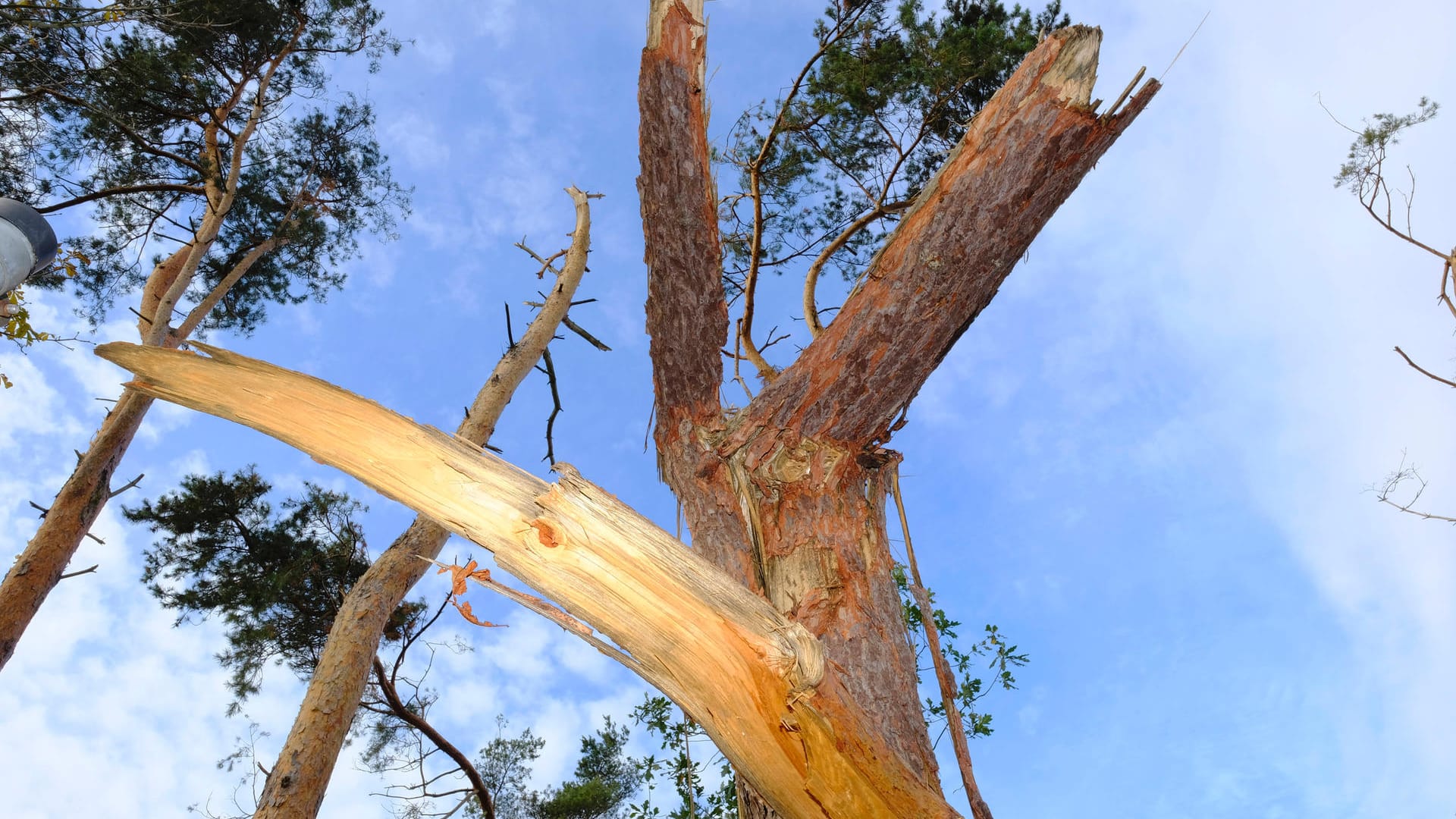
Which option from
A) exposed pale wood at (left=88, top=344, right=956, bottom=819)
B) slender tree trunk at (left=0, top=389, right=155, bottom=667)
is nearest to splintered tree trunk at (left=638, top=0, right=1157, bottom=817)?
exposed pale wood at (left=88, top=344, right=956, bottom=819)

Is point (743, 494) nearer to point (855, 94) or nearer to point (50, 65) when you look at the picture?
point (855, 94)

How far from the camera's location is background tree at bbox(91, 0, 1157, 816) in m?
1.81

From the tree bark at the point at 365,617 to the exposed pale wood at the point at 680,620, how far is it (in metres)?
1.42

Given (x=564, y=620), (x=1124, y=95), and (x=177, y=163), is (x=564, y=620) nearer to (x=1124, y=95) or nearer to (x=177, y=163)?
(x=1124, y=95)

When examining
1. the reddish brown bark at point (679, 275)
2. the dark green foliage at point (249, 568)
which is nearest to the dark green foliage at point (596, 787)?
the dark green foliage at point (249, 568)

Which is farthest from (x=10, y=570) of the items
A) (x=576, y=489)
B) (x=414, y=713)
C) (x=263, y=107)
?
(x=576, y=489)

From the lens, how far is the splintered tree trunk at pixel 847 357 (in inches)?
99.0

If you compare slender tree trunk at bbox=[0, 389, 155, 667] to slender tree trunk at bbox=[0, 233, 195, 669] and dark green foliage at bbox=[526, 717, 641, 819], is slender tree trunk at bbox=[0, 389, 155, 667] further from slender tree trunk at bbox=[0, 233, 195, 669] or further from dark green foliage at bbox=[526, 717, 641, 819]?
dark green foliage at bbox=[526, 717, 641, 819]

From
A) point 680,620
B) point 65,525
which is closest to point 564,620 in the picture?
point 680,620

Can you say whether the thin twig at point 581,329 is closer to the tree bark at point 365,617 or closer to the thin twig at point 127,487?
the tree bark at point 365,617

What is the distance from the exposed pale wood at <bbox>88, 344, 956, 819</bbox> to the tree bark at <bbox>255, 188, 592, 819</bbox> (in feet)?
4.67

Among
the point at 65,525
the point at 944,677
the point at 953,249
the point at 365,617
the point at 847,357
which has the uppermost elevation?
the point at 953,249

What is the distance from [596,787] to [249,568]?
3.39 metres

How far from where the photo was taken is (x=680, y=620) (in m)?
1.81
